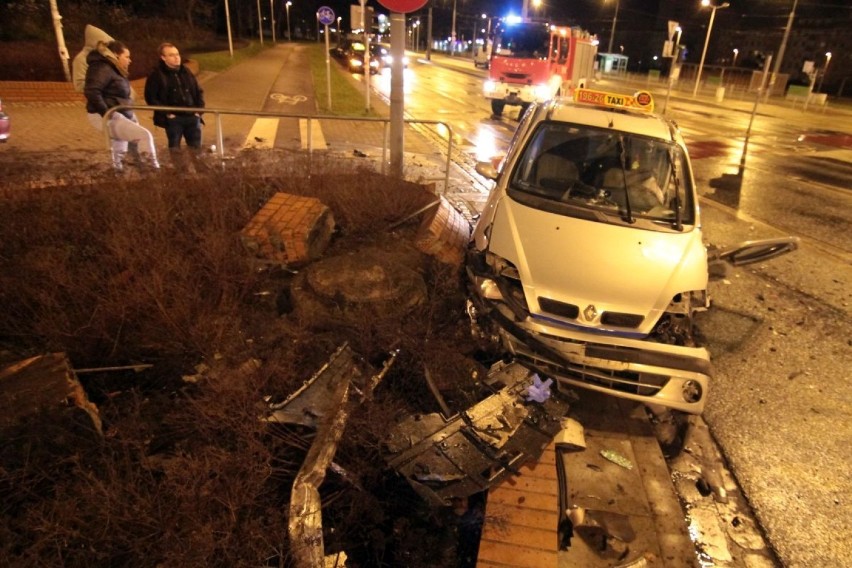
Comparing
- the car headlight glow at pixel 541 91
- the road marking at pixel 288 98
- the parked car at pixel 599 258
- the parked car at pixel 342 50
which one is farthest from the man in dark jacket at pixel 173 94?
the parked car at pixel 342 50

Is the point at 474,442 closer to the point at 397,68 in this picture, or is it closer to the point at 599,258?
the point at 599,258

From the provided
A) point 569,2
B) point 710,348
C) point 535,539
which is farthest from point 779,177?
point 569,2

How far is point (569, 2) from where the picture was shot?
7162cm

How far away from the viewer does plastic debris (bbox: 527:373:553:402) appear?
3.10 metres

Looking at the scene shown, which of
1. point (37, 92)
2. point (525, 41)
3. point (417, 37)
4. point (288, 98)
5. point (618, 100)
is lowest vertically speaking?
point (288, 98)

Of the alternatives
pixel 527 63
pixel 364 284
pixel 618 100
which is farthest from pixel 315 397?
pixel 527 63

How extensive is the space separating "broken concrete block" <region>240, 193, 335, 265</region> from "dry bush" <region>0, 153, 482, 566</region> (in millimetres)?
128

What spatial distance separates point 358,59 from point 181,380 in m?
34.2

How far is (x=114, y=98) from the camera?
6074 millimetres

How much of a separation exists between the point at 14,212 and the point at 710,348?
20.3 ft

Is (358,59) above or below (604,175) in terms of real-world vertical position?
above

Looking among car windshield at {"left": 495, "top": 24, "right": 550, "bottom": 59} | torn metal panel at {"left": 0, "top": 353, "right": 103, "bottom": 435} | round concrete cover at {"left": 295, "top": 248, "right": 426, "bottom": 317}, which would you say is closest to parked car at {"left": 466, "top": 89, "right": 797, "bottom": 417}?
round concrete cover at {"left": 295, "top": 248, "right": 426, "bottom": 317}

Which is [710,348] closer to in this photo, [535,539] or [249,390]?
[535,539]

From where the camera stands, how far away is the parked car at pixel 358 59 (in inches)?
1207
